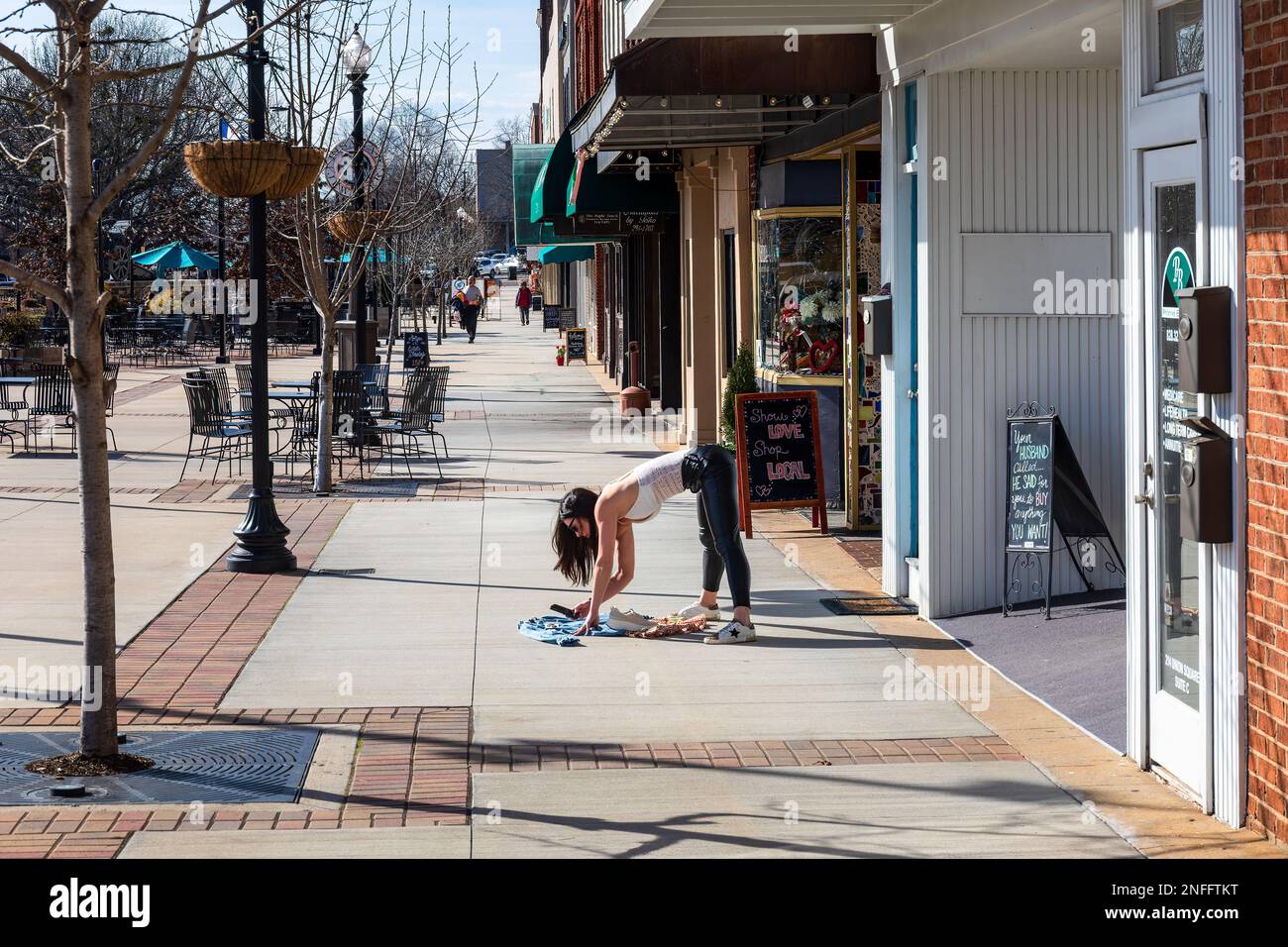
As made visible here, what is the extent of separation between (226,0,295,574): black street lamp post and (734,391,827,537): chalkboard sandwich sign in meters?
3.59

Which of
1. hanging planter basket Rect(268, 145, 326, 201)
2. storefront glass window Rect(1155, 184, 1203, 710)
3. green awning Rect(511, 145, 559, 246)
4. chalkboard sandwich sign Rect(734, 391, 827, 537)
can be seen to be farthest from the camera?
green awning Rect(511, 145, 559, 246)

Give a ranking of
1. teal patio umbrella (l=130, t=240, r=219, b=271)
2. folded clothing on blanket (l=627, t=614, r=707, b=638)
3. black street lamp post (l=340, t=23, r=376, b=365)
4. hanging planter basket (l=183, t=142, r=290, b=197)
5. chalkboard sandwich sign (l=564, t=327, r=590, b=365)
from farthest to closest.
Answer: teal patio umbrella (l=130, t=240, r=219, b=271) → chalkboard sandwich sign (l=564, t=327, r=590, b=365) → black street lamp post (l=340, t=23, r=376, b=365) → hanging planter basket (l=183, t=142, r=290, b=197) → folded clothing on blanket (l=627, t=614, r=707, b=638)

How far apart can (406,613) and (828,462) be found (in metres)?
4.90

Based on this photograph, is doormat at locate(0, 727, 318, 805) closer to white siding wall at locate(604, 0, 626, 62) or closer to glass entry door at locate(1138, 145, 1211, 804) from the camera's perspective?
glass entry door at locate(1138, 145, 1211, 804)

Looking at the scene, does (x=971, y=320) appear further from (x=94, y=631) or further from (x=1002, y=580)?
(x=94, y=631)

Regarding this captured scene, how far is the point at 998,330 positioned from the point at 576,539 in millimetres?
2676

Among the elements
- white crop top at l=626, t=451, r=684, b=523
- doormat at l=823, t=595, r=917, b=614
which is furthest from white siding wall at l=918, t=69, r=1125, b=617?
white crop top at l=626, t=451, r=684, b=523

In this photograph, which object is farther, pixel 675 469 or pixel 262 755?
pixel 675 469

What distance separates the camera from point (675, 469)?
8906 mm

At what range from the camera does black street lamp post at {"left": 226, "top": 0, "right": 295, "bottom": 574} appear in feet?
36.5

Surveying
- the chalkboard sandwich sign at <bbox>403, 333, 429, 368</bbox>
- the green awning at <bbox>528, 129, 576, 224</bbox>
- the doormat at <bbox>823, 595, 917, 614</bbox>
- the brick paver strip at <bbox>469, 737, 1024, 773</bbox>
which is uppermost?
the green awning at <bbox>528, 129, 576, 224</bbox>

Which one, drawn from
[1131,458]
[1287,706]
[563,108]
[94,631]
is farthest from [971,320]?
[563,108]

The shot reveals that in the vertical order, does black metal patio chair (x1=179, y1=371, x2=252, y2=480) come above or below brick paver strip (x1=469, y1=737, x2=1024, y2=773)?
above

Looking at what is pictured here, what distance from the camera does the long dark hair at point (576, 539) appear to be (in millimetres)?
8914
